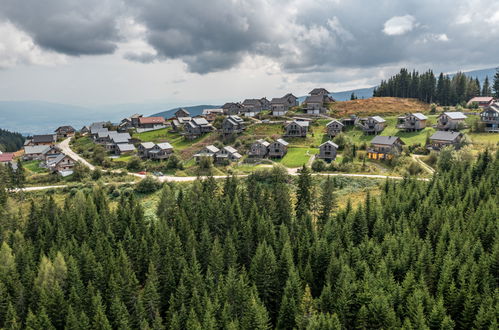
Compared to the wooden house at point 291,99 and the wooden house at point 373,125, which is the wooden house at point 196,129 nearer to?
the wooden house at point 291,99

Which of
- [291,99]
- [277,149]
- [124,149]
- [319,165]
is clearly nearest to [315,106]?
[291,99]

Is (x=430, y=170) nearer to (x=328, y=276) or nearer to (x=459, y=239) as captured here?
(x=459, y=239)

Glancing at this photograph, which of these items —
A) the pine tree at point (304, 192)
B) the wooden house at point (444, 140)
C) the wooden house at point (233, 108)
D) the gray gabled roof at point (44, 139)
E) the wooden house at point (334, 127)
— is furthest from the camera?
the wooden house at point (233, 108)

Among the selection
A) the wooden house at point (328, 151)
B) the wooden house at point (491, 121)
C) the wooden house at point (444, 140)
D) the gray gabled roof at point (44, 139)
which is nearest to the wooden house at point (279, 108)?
the wooden house at point (328, 151)

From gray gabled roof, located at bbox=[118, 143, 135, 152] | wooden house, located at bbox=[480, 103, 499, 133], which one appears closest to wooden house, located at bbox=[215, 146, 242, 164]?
gray gabled roof, located at bbox=[118, 143, 135, 152]

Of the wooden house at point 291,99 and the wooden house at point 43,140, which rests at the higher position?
the wooden house at point 291,99

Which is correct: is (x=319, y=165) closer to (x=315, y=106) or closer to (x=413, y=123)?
(x=413, y=123)

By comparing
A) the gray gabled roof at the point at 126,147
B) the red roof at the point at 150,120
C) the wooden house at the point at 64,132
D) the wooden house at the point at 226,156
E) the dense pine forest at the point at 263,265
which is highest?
the red roof at the point at 150,120
